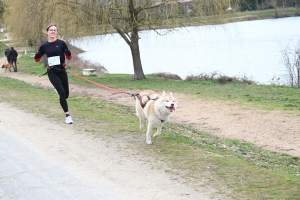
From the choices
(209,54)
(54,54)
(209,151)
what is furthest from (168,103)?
(209,54)

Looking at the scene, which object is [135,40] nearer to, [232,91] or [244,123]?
[232,91]

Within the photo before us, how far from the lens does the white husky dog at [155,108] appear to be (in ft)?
23.4

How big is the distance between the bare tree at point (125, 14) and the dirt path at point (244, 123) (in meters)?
6.19

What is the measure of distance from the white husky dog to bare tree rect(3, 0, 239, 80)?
515 inches

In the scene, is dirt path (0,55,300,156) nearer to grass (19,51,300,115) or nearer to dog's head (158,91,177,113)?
grass (19,51,300,115)

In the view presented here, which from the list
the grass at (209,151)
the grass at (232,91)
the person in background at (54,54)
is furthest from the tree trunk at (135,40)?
the person in background at (54,54)

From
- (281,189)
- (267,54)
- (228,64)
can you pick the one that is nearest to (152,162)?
(281,189)

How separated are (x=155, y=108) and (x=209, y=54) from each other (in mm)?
28163

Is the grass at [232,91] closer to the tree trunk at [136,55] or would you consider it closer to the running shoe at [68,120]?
the tree trunk at [136,55]

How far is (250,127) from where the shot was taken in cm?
1173

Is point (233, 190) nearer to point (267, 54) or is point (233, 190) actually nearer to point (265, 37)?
point (267, 54)

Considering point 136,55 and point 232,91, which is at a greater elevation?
point 136,55

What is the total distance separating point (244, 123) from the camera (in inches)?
481

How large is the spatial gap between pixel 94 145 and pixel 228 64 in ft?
78.9
